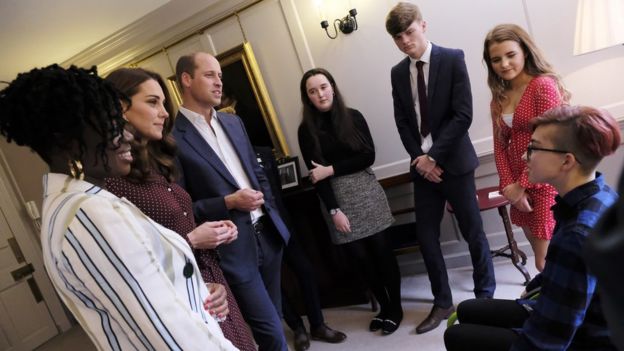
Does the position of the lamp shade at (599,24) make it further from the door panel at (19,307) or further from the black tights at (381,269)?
the door panel at (19,307)

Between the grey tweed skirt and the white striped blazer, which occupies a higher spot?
the white striped blazer

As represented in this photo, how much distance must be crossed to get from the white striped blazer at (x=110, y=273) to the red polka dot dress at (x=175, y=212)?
0.33m

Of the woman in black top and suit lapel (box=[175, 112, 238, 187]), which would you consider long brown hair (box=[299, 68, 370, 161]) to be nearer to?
the woman in black top

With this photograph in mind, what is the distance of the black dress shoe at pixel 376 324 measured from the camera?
2.68 metres

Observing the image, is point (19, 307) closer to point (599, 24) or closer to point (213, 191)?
point (213, 191)

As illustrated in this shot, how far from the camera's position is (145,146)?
134 centimetres

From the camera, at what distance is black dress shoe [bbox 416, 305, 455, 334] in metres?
2.47

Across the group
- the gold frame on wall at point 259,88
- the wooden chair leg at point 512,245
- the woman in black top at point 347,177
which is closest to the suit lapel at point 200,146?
the woman in black top at point 347,177

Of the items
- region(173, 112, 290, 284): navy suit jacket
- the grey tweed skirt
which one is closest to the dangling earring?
region(173, 112, 290, 284): navy suit jacket

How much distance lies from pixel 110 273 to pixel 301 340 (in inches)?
86.9

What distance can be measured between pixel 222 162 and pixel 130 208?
1.05m

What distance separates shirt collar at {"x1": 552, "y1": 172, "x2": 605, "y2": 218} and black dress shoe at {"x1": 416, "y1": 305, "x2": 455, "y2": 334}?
58.4 inches

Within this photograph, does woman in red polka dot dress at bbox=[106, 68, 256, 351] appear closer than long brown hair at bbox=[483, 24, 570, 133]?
Yes

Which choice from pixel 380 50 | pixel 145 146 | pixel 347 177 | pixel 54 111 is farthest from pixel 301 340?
pixel 54 111
